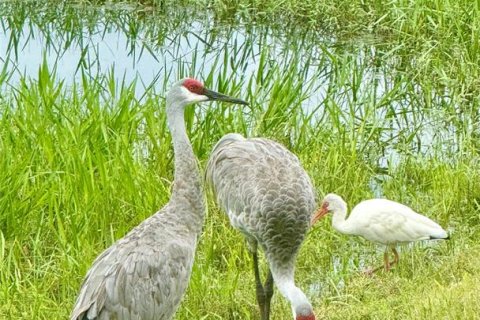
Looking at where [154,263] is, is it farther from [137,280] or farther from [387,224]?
[387,224]

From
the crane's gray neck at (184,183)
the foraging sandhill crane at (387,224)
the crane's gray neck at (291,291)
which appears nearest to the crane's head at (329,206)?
the foraging sandhill crane at (387,224)

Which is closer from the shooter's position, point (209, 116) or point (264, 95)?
point (209, 116)

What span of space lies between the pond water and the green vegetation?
36 millimetres

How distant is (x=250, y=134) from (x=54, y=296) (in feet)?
6.83

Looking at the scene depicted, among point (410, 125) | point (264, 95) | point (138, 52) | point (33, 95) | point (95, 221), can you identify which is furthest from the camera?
point (138, 52)

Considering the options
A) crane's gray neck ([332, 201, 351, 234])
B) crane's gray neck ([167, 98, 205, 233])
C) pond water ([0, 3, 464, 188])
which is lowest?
pond water ([0, 3, 464, 188])

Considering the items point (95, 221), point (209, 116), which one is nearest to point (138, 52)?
point (209, 116)

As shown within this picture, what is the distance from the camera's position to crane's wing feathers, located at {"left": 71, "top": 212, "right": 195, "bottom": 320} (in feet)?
15.5

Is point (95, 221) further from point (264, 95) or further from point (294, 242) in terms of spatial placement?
point (264, 95)

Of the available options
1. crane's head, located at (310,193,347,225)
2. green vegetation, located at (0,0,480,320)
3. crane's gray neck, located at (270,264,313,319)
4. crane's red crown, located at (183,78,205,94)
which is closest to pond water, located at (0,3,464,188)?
green vegetation, located at (0,0,480,320)

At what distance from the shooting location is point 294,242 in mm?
5594

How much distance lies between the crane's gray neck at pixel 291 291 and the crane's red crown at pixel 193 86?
953mm

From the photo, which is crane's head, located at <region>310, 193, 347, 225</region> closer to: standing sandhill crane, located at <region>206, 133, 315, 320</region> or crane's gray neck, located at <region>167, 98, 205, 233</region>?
standing sandhill crane, located at <region>206, 133, 315, 320</region>

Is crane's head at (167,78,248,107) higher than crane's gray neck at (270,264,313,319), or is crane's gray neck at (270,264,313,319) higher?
crane's head at (167,78,248,107)
